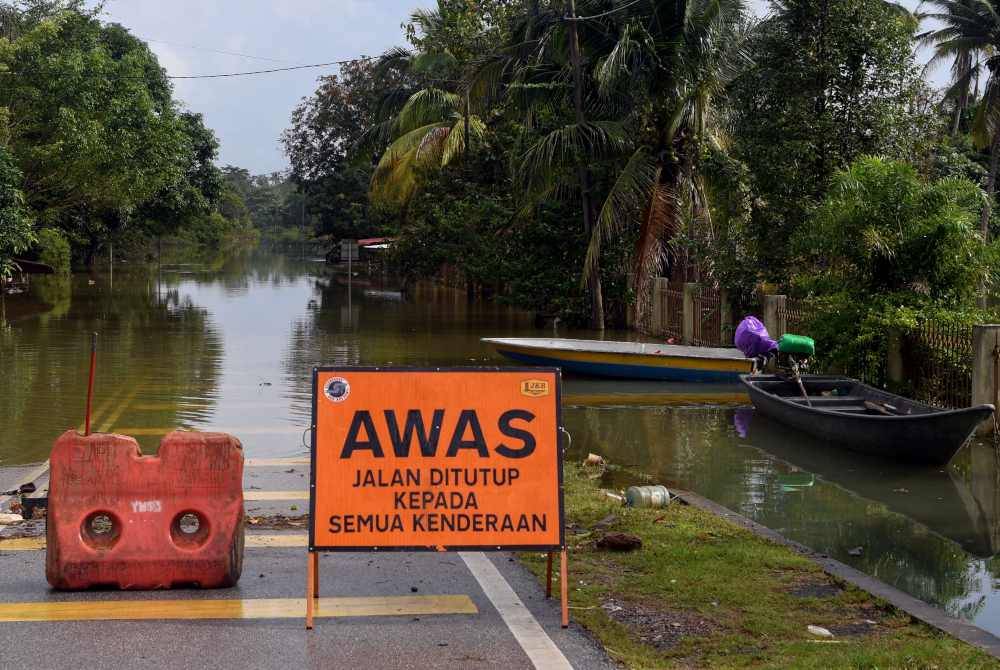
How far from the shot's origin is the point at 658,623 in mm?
6770

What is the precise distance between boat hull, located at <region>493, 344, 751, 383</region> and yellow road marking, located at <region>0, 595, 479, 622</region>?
13.8 m

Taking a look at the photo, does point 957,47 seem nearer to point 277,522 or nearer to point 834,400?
point 834,400

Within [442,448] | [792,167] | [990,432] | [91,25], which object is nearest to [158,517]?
[442,448]

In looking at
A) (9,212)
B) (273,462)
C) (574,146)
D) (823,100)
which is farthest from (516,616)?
(9,212)

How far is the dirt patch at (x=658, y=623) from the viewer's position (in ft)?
21.3

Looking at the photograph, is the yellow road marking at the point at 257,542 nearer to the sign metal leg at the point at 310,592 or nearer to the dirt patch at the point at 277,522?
the dirt patch at the point at 277,522

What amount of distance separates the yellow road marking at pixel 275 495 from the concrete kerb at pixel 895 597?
350 cm

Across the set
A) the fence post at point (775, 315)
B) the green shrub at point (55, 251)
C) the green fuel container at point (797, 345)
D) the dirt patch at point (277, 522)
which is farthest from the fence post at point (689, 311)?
the green shrub at point (55, 251)

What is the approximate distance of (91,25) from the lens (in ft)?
175

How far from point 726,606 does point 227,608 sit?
114 inches

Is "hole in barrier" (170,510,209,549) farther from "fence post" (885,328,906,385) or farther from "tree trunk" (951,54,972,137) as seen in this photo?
"tree trunk" (951,54,972,137)

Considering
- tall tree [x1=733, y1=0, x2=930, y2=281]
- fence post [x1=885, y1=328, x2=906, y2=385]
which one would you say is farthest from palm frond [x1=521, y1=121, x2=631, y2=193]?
fence post [x1=885, y1=328, x2=906, y2=385]

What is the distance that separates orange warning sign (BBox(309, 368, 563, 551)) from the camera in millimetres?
6930

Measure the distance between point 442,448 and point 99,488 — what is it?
6.80 ft
